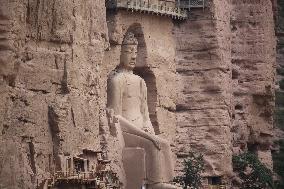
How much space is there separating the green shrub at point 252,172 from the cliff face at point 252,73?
1074 millimetres

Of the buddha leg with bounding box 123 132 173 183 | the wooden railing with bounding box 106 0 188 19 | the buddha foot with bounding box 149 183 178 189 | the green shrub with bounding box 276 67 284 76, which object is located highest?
the wooden railing with bounding box 106 0 188 19

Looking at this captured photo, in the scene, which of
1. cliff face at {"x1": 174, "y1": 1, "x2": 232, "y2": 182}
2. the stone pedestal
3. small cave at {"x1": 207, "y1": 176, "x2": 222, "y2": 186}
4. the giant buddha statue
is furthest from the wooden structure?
small cave at {"x1": 207, "y1": 176, "x2": 222, "y2": 186}

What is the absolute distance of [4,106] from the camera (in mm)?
19906

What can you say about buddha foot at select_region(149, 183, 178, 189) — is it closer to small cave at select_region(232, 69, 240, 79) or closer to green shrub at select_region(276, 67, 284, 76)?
small cave at select_region(232, 69, 240, 79)

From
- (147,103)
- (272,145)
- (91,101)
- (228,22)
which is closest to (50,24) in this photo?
(91,101)

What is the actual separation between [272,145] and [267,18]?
389 centimetres

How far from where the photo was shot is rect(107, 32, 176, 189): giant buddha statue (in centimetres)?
2491

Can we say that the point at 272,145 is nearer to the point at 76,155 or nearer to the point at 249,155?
the point at 249,155

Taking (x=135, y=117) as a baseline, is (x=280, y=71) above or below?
above

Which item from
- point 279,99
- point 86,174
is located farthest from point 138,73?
point 279,99

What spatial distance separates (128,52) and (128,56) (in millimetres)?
103

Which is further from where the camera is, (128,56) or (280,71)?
(280,71)

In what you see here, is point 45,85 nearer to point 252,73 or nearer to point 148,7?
point 148,7

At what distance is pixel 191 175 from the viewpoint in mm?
25844
